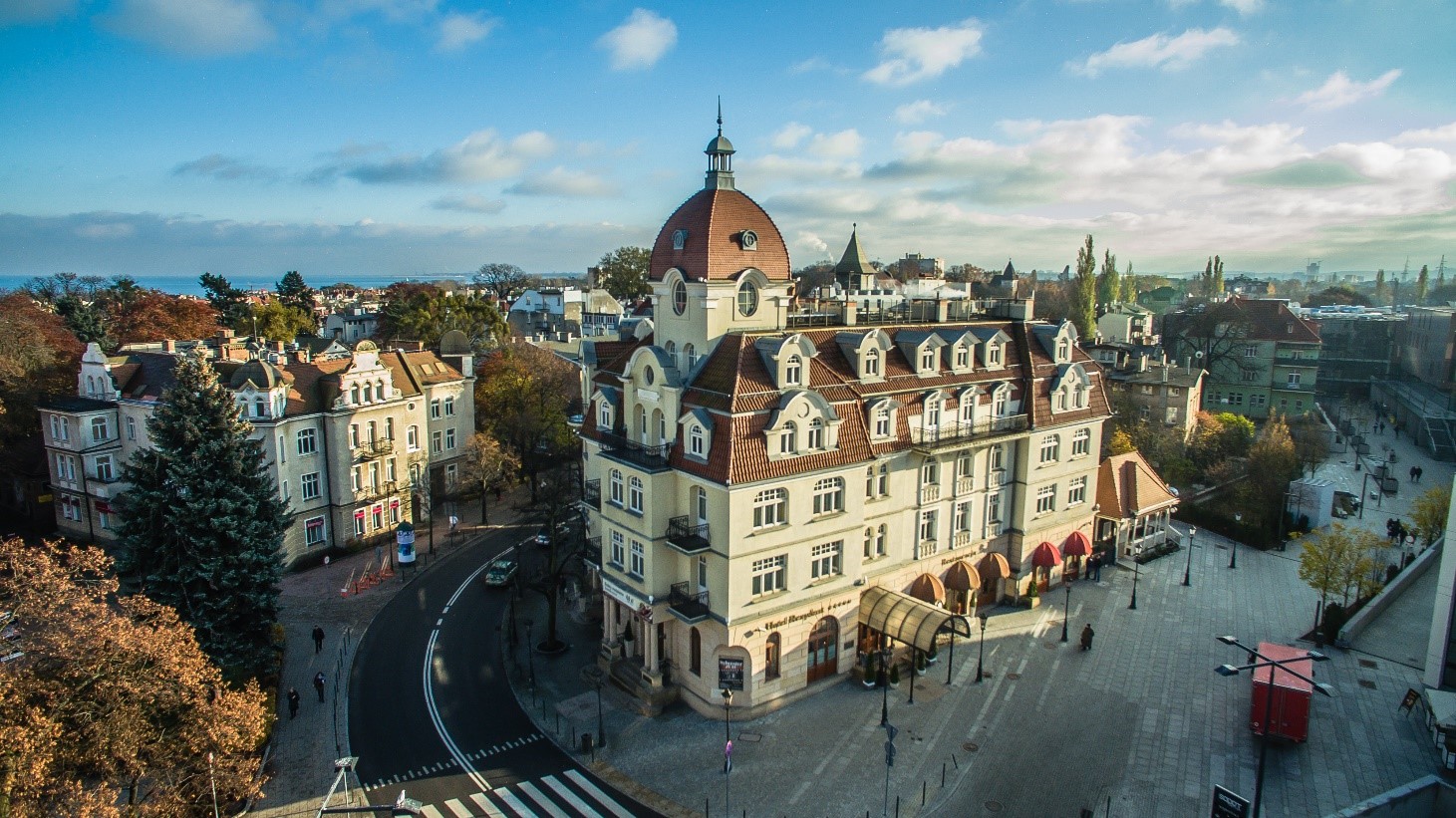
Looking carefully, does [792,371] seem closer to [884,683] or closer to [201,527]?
[884,683]

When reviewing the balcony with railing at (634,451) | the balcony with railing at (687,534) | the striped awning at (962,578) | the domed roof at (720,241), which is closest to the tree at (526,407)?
the balcony with railing at (634,451)

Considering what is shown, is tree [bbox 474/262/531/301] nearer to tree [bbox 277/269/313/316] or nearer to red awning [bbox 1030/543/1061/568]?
tree [bbox 277/269/313/316]

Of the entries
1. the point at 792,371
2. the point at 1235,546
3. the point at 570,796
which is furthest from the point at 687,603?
the point at 1235,546

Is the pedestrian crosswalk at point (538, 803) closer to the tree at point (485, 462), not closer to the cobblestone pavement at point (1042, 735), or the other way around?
the cobblestone pavement at point (1042, 735)

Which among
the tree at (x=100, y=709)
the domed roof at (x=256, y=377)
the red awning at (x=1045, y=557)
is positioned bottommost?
the red awning at (x=1045, y=557)

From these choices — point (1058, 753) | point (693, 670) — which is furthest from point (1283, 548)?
point (693, 670)

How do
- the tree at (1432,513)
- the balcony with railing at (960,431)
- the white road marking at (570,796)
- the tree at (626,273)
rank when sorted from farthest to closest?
the tree at (626,273) < the tree at (1432,513) < the balcony with railing at (960,431) < the white road marking at (570,796)

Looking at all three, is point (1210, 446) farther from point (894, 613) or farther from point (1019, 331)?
point (894, 613)
